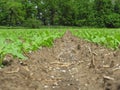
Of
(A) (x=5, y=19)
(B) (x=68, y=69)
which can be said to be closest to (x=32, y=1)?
(A) (x=5, y=19)

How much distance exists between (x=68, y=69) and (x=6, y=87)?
269cm

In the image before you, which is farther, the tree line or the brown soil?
the tree line

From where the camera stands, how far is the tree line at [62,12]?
55.2 metres

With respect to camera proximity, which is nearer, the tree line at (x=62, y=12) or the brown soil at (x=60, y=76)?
the brown soil at (x=60, y=76)

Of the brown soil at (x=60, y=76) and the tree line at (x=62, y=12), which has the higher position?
the brown soil at (x=60, y=76)

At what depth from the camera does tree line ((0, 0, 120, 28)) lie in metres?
55.2

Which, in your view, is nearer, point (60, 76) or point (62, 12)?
point (60, 76)

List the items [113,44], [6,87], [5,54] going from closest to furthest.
Result: 1. [6,87]
2. [5,54]
3. [113,44]

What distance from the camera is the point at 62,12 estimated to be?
6016 centimetres

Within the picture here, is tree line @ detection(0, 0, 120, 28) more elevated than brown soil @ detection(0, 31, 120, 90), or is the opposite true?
brown soil @ detection(0, 31, 120, 90)

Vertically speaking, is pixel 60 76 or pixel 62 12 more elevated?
pixel 60 76

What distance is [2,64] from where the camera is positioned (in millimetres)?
6406

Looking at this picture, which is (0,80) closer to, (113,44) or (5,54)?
(5,54)

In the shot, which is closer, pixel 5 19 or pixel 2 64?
pixel 2 64
